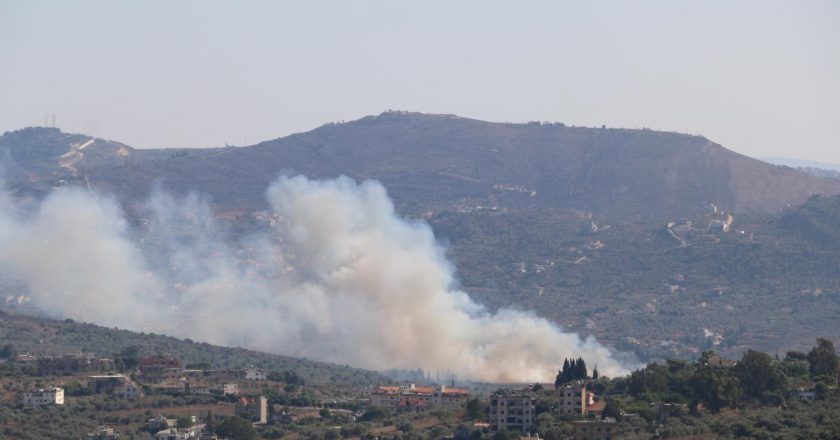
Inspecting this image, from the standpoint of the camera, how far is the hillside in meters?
134

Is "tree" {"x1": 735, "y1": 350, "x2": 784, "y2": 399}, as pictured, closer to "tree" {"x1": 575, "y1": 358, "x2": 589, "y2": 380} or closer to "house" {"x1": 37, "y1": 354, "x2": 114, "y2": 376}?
"tree" {"x1": 575, "y1": 358, "x2": 589, "y2": 380}

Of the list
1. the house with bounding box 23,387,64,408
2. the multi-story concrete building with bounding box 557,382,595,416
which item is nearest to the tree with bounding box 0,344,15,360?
the house with bounding box 23,387,64,408

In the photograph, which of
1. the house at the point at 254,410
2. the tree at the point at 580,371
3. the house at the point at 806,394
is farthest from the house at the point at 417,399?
the house at the point at 806,394

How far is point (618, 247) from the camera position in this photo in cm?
19788

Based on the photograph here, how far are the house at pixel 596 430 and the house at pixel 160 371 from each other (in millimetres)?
32452

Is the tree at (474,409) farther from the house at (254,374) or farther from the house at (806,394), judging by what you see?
the house at (254,374)

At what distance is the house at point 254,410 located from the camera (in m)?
99.5

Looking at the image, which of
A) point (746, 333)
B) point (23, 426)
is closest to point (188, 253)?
point (746, 333)

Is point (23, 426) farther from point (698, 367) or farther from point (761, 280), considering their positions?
point (761, 280)

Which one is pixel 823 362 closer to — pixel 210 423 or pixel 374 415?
A: pixel 374 415

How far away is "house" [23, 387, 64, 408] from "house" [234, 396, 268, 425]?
8413 millimetres

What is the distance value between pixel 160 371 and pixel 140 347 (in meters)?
25.3

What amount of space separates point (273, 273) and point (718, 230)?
46.5 meters

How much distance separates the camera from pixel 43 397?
102m
